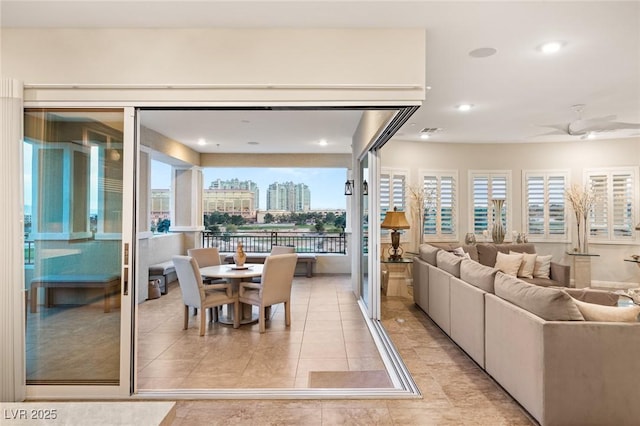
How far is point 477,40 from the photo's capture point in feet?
9.98

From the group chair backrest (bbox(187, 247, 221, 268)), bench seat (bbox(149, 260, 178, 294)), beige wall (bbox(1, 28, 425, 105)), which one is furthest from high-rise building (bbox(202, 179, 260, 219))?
beige wall (bbox(1, 28, 425, 105))

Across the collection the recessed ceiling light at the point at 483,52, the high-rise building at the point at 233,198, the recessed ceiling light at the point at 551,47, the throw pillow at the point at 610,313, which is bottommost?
the throw pillow at the point at 610,313

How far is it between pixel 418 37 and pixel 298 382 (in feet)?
9.49

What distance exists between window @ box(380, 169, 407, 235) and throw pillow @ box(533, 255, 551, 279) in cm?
237

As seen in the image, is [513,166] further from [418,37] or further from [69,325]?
[69,325]

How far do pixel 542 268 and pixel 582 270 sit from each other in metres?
1.79

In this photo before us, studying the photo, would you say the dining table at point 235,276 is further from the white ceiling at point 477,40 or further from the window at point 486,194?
the window at point 486,194

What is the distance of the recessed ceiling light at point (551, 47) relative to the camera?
3088mm

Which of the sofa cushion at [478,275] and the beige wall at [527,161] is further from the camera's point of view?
the beige wall at [527,161]

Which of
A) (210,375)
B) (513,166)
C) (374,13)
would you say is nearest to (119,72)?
(374,13)

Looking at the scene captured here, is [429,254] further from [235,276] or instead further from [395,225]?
[235,276]

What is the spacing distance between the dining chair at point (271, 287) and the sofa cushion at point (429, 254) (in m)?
1.97

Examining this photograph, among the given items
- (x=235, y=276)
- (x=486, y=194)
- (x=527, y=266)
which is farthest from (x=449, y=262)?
(x=486, y=194)

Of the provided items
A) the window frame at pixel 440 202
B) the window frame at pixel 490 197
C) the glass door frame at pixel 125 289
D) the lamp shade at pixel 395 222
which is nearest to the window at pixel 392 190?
the window frame at pixel 440 202
